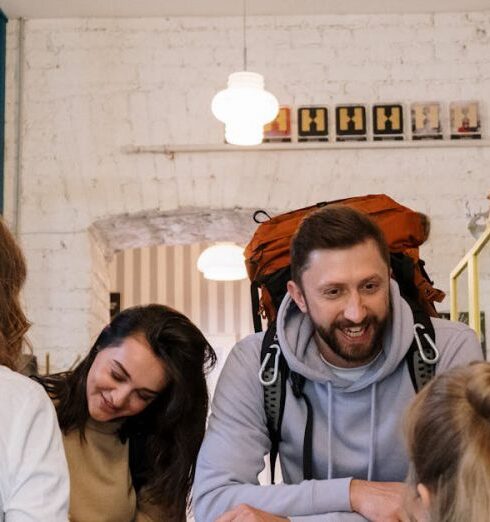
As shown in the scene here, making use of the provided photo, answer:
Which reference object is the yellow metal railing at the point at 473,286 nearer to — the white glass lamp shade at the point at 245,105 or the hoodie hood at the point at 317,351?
the white glass lamp shade at the point at 245,105

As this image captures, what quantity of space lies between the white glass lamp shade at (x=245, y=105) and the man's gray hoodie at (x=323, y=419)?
82.0 inches

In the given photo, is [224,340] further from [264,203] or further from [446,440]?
[446,440]

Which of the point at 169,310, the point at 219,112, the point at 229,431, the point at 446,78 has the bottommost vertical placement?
the point at 229,431

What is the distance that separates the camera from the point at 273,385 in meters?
2.27

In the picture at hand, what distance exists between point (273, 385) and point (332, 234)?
0.40 metres

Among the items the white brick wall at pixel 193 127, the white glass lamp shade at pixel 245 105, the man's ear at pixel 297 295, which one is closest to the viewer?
the man's ear at pixel 297 295

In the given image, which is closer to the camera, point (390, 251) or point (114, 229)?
point (390, 251)

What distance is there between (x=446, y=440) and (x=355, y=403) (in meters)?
0.91

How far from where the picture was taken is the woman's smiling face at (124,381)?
7.98ft

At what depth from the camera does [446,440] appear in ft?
4.41

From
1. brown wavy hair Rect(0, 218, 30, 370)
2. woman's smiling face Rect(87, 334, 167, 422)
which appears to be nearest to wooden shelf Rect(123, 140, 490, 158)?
woman's smiling face Rect(87, 334, 167, 422)

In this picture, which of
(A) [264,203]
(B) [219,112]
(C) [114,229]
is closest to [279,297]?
(B) [219,112]

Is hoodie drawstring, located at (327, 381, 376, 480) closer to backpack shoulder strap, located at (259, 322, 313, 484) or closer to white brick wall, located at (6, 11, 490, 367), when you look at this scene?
backpack shoulder strap, located at (259, 322, 313, 484)

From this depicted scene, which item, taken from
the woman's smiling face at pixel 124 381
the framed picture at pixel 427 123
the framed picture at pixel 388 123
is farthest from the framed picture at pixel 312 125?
the woman's smiling face at pixel 124 381
